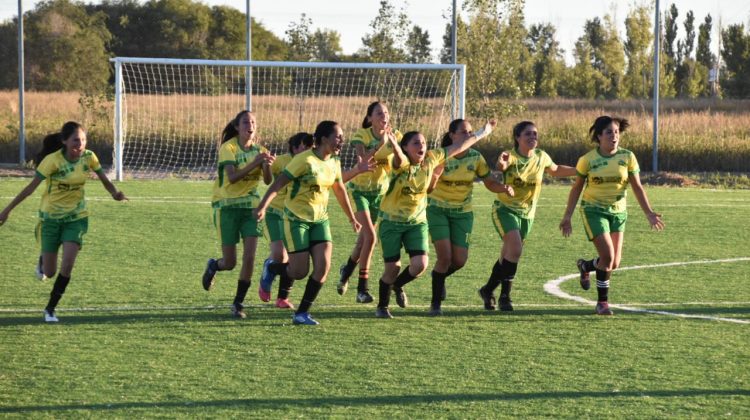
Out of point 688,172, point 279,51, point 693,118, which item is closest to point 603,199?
point 688,172

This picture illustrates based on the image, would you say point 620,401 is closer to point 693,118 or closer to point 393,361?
point 393,361

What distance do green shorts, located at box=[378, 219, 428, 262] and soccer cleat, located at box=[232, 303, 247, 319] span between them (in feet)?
4.25

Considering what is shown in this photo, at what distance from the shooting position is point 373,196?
11.1 m

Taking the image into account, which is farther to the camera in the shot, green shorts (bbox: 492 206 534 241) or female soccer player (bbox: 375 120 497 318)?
green shorts (bbox: 492 206 534 241)

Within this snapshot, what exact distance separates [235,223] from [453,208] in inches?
74.0

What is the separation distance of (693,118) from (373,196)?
23.7m

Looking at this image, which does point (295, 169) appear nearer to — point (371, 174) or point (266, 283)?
point (266, 283)

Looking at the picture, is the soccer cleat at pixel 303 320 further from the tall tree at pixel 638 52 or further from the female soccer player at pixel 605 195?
the tall tree at pixel 638 52

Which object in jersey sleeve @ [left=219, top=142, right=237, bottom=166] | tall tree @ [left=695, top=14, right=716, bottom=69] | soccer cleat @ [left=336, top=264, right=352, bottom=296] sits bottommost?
soccer cleat @ [left=336, top=264, right=352, bottom=296]

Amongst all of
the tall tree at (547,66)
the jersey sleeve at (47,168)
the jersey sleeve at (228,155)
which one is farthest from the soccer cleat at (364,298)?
the tall tree at (547,66)

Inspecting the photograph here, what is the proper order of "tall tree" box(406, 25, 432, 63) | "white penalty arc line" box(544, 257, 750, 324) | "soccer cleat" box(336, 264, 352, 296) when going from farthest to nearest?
"tall tree" box(406, 25, 432, 63) < "soccer cleat" box(336, 264, 352, 296) < "white penalty arc line" box(544, 257, 750, 324)

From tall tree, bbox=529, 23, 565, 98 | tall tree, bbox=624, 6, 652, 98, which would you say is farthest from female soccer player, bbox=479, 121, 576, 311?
tall tree, bbox=529, 23, 565, 98

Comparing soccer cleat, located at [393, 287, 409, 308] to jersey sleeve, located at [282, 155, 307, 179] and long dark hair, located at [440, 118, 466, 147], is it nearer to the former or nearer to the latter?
long dark hair, located at [440, 118, 466, 147]

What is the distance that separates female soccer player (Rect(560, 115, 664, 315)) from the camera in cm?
1021
